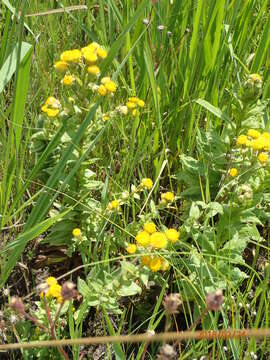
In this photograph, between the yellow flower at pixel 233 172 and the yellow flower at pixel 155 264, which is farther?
the yellow flower at pixel 233 172

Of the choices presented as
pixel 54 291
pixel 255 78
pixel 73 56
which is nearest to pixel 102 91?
pixel 73 56

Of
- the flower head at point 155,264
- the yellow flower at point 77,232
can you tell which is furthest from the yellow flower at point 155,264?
the yellow flower at point 77,232

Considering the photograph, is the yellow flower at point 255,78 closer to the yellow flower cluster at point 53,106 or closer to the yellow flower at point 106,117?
the yellow flower at point 106,117

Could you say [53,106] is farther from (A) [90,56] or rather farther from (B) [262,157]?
(B) [262,157]

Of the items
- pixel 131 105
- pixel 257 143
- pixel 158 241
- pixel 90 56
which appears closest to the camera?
pixel 158 241

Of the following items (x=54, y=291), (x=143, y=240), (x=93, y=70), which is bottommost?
(x=54, y=291)

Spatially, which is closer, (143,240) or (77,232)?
(143,240)

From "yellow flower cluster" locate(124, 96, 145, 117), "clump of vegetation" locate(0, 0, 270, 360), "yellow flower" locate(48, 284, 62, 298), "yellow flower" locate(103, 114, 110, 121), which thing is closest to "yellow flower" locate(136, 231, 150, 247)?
"clump of vegetation" locate(0, 0, 270, 360)

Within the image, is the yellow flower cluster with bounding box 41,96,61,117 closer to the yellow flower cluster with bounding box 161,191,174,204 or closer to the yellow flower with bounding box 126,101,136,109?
the yellow flower with bounding box 126,101,136,109

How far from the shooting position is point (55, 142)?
4.51ft

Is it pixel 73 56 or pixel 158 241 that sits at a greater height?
pixel 73 56

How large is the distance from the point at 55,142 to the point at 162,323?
0.71m

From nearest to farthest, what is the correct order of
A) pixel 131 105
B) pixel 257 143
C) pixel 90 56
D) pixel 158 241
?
pixel 158 241 → pixel 90 56 → pixel 257 143 → pixel 131 105

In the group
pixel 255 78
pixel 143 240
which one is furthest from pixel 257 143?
pixel 143 240
